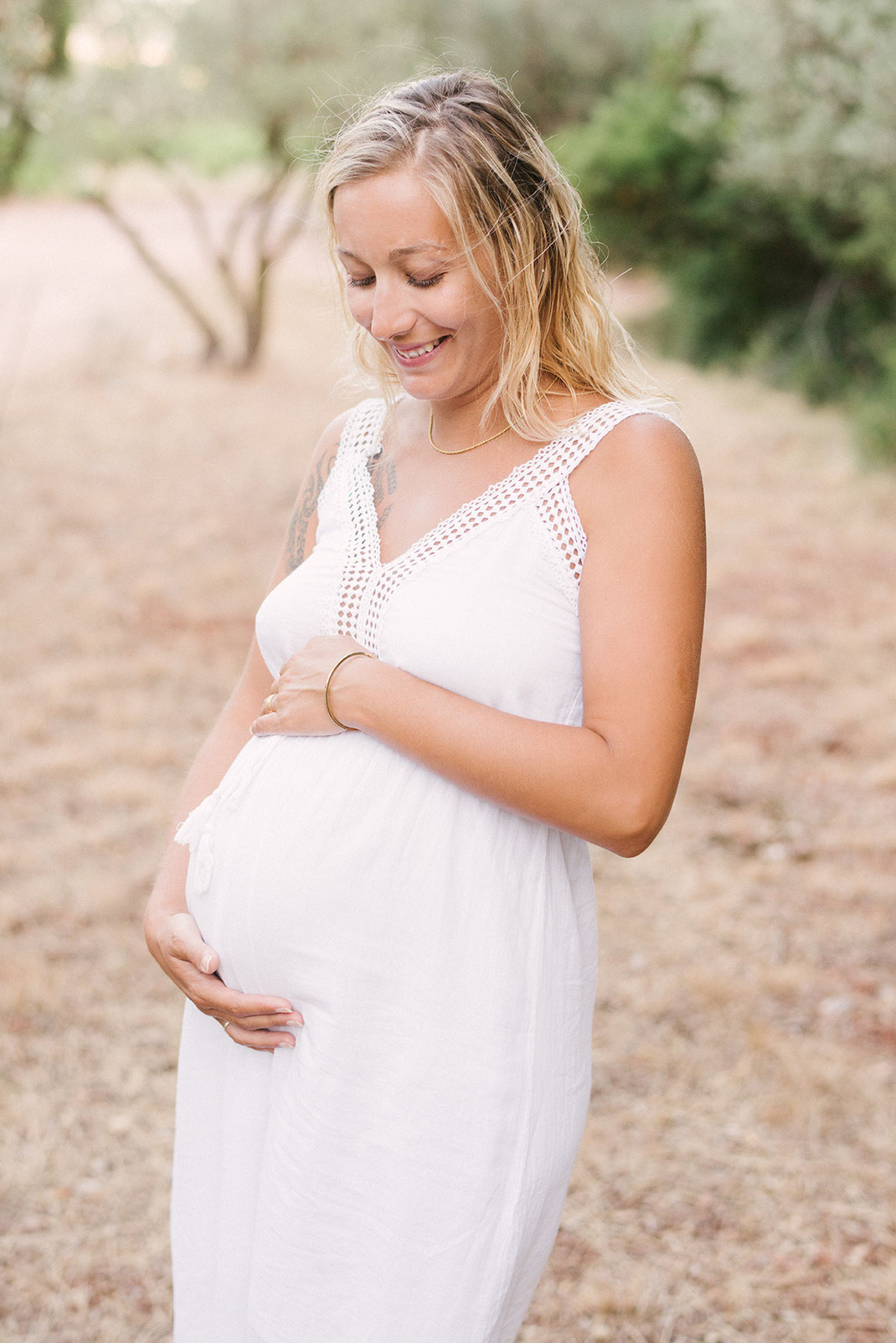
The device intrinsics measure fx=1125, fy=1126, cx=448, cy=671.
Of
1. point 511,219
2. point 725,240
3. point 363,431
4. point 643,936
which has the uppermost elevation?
point 725,240

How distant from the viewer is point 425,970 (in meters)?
1.37

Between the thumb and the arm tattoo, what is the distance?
0.56m

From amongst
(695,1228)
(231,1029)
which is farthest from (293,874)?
(695,1228)

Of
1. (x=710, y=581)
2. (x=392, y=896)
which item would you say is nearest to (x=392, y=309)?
(x=392, y=896)

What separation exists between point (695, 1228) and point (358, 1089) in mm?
1754

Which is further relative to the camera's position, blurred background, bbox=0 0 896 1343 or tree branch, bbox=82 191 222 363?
tree branch, bbox=82 191 222 363

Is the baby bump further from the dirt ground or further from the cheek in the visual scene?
the dirt ground

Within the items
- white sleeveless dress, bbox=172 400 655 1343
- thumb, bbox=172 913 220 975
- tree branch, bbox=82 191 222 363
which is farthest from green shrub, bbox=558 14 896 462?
thumb, bbox=172 913 220 975

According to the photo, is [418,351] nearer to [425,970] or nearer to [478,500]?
[478,500]

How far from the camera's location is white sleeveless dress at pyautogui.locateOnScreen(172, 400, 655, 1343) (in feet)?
4.45

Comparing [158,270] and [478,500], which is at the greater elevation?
[478,500]

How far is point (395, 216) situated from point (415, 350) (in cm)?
16

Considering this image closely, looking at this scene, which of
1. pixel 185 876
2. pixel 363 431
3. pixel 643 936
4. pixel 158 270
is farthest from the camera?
pixel 158 270

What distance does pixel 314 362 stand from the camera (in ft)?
45.2
